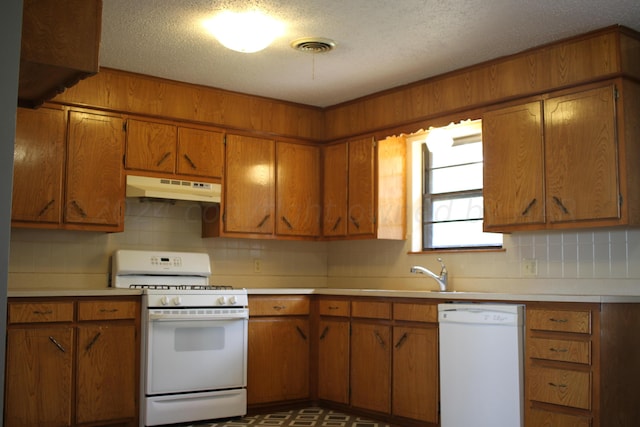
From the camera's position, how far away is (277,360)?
5152 millimetres

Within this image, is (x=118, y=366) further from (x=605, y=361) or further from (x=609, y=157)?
(x=609, y=157)

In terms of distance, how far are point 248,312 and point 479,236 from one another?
1738 millimetres

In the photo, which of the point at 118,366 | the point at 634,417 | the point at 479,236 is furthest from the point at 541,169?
the point at 118,366

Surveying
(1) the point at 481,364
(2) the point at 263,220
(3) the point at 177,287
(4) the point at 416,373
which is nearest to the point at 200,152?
(2) the point at 263,220

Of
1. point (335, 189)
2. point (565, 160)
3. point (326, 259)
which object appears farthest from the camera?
point (326, 259)

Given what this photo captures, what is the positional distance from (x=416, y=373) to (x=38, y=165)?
2.78 m

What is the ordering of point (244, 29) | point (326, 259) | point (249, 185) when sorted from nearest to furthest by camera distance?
point (244, 29), point (249, 185), point (326, 259)

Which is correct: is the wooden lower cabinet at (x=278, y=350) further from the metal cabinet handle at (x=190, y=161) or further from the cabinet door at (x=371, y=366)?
the metal cabinet handle at (x=190, y=161)

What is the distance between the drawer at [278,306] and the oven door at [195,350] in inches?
6.6

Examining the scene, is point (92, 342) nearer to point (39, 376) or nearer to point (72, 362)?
point (72, 362)

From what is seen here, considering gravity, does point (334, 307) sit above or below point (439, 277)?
below

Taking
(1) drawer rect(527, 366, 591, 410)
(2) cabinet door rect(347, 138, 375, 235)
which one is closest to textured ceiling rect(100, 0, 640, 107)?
(2) cabinet door rect(347, 138, 375, 235)

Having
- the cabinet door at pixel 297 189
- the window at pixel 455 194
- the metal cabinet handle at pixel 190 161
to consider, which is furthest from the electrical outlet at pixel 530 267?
the metal cabinet handle at pixel 190 161

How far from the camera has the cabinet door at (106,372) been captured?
14.2 feet
